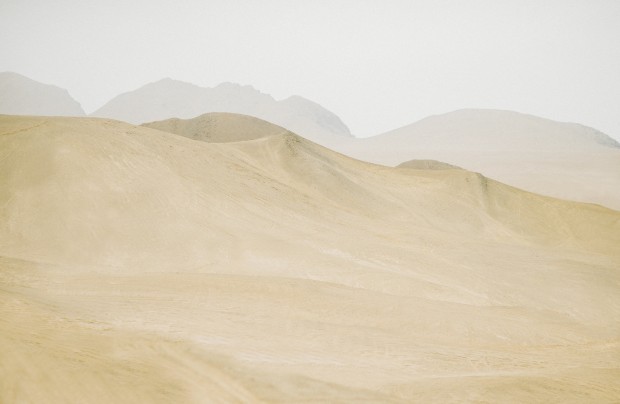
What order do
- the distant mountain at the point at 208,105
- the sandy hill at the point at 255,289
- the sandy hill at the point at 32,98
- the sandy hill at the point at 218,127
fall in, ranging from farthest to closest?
the distant mountain at the point at 208,105, the sandy hill at the point at 32,98, the sandy hill at the point at 218,127, the sandy hill at the point at 255,289

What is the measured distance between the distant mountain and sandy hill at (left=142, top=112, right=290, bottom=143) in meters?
106

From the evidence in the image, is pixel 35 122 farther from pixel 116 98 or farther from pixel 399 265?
pixel 116 98

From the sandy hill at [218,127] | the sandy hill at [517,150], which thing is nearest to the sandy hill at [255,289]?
the sandy hill at [218,127]

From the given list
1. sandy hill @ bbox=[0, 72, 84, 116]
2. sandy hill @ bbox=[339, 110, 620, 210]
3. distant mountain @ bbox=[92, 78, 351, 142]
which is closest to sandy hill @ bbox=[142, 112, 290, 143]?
sandy hill @ bbox=[339, 110, 620, 210]

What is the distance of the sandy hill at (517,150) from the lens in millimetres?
59344

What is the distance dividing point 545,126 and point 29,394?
147683mm

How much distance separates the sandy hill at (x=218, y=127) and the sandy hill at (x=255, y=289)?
64.0 ft

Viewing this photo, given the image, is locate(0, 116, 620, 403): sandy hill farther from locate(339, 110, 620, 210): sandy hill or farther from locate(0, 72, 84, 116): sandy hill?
locate(0, 72, 84, 116): sandy hill

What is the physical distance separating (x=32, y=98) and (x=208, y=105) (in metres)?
65.7

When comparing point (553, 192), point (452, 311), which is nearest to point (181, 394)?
point (452, 311)

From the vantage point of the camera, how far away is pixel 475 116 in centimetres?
14388

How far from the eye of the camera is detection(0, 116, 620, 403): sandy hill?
5.95 metres

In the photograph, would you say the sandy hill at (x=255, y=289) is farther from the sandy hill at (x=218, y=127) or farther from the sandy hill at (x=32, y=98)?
the sandy hill at (x=32, y=98)

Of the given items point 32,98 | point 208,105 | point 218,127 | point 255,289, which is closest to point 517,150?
point 218,127
